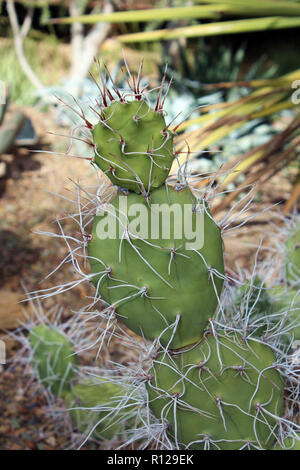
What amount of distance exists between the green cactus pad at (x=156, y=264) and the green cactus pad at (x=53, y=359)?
71cm

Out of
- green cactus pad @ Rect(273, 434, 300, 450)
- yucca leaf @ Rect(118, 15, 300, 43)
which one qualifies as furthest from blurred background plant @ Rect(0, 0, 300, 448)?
green cactus pad @ Rect(273, 434, 300, 450)

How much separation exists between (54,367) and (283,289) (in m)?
0.80

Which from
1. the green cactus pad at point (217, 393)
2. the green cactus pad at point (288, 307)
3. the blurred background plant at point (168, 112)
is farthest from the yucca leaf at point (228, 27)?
the green cactus pad at point (217, 393)

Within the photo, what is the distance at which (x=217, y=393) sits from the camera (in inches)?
46.2

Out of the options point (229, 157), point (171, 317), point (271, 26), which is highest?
point (271, 26)

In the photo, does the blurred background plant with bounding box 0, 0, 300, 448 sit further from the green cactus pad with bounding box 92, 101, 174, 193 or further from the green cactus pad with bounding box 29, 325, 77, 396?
the green cactus pad with bounding box 29, 325, 77, 396

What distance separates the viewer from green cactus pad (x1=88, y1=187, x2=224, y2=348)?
1071 millimetres

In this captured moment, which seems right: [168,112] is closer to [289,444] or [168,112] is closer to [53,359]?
[53,359]

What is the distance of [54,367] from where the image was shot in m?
1.77

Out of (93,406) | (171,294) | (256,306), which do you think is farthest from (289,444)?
(93,406)

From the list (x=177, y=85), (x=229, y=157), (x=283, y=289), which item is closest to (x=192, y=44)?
(x=177, y=85)

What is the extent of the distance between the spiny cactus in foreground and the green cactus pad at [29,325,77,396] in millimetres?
552

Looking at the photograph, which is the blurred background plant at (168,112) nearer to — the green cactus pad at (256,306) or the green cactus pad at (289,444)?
the green cactus pad at (256,306)
